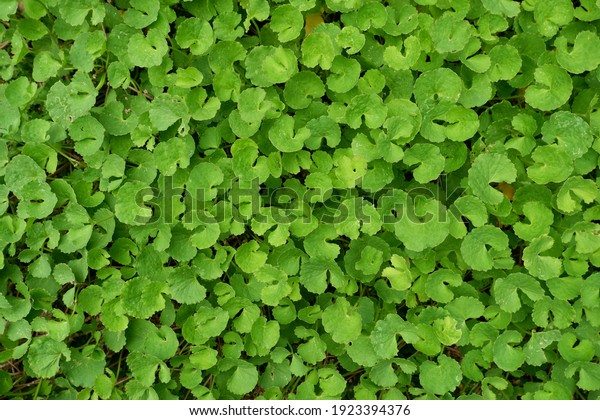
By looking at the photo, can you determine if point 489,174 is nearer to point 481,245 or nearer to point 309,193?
point 481,245

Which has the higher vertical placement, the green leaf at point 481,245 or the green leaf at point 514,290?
the green leaf at point 481,245

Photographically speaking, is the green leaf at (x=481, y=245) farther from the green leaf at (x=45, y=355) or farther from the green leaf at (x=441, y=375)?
the green leaf at (x=45, y=355)

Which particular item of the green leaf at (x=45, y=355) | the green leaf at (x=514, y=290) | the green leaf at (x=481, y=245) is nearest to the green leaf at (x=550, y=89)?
the green leaf at (x=481, y=245)

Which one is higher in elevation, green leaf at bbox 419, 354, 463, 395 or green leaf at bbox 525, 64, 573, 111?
green leaf at bbox 525, 64, 573, 111

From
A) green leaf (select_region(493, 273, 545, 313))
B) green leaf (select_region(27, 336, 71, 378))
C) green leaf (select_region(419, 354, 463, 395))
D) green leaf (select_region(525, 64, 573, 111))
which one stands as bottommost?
green leaf (select_region(27, 336, 71, 378))

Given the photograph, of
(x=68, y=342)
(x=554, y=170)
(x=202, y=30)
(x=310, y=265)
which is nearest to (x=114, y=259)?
(x=68, y=342)

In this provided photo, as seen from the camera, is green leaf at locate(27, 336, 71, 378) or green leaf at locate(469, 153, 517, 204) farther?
green leaf at locate(27, 336, 71, 378)

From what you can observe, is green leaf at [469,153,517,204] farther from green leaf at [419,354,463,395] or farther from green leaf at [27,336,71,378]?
green leaf at [27,336,71,378]

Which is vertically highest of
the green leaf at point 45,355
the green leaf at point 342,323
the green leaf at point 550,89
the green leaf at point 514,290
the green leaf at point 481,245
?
the green leaf at point 550,89

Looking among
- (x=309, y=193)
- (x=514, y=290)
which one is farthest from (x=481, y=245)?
(x=309, y=193)

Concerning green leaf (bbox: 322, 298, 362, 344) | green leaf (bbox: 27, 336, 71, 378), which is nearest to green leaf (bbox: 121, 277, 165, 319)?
green leaf (bbox: 27, 336, 71, 378)
